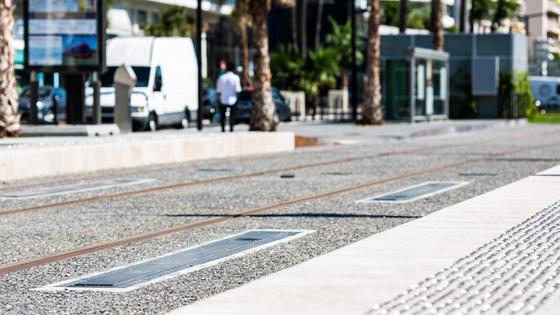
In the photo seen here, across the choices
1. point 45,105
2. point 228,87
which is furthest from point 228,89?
point 45,105

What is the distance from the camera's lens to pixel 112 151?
2469 centimetres

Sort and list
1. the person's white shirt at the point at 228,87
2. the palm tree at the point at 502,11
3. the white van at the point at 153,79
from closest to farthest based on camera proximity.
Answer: the person's white shirt at the point at 228,87
the white van at the point at 153,79
the palm tree at the point at 502,11

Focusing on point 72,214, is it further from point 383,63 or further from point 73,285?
point 383,63

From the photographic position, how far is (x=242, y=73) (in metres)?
87.2

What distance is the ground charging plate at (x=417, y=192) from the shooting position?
17.0 metres

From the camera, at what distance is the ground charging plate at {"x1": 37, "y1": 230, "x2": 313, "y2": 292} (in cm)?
956

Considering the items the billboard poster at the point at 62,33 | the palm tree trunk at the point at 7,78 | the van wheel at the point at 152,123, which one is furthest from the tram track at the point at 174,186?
the van wheel at the point at 152,123

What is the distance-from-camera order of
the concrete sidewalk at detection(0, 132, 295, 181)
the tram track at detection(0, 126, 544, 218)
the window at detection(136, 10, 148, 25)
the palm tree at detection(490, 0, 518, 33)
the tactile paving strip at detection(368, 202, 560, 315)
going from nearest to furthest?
the tactile paving strip at detection(368, 202, 560, 315) < the tram track at detection(0, 126, 544, 218) < the concrete sidewalk at detection(0, 132, 295, 181) < the window at detection(136, 10, 148, 25) < the palm tree at detection(490, 0, 518, 33)

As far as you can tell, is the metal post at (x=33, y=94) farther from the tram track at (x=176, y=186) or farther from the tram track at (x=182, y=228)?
the tram track at (x=182, y=228)

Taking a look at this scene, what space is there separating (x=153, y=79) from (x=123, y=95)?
1120cm

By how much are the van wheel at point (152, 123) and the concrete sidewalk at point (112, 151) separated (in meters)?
10.6

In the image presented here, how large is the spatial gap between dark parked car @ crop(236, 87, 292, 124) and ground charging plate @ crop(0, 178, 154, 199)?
29923 mm

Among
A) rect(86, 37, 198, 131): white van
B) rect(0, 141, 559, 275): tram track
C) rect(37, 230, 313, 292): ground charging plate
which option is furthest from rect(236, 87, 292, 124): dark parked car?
rect(37, 230, 313, 292): ground charging plate

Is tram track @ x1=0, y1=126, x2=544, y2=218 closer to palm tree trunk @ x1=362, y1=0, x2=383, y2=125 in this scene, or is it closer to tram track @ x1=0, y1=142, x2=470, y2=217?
tram track @ x1=0, y1=142, x2=470, y2=217
